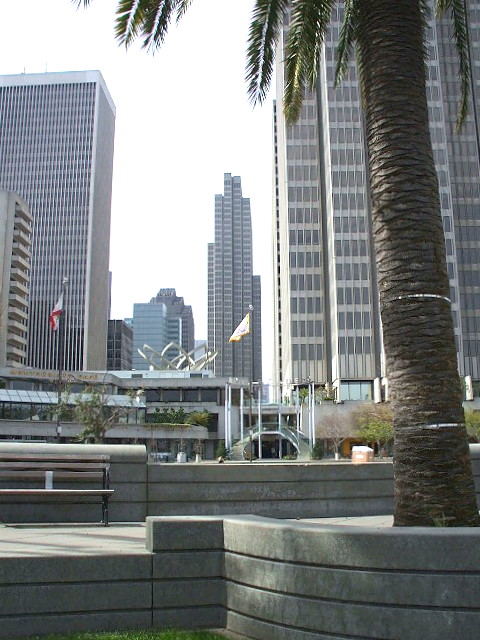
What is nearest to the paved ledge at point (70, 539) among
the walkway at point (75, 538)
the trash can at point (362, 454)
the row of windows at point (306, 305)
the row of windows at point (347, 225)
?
the walkway at point (75, 538)

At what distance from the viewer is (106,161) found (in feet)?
605

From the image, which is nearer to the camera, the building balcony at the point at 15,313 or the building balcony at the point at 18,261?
the building balcony at the point at 15,313

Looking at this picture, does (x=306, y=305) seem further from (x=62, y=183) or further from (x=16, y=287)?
(x=62, y=183)

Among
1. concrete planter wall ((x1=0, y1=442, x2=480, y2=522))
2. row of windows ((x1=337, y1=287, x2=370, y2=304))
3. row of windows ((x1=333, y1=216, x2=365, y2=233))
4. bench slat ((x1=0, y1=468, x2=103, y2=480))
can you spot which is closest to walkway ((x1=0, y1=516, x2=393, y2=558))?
concrete planter wall ((x1=0, y1=442, x2=480, y2=522))

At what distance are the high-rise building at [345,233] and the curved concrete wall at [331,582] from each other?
92.3 metres

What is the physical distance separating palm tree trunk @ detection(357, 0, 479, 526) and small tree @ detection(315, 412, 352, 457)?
77.4 meters

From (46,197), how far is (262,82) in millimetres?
168119

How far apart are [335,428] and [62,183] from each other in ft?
372

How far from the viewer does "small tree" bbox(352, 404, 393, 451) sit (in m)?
71.5

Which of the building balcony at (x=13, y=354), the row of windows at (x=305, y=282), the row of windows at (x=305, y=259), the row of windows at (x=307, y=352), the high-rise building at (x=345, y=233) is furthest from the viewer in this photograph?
the row of windows at (x=305, y=259)

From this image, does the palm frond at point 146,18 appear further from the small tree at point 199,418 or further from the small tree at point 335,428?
the small tree at point 199,418

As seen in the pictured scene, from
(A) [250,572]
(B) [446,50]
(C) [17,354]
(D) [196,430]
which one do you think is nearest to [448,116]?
(B) [446,50]

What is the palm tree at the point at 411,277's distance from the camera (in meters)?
6.77

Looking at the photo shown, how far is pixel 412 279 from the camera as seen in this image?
7.27 m
